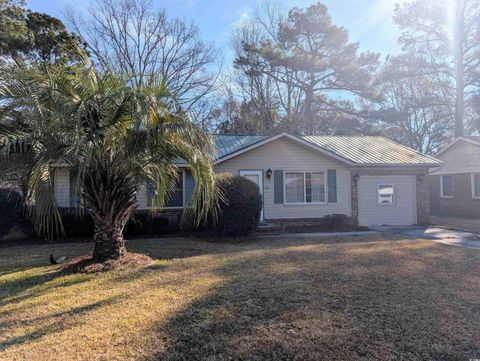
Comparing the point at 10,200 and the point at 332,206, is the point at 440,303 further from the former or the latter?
the point at 10,200

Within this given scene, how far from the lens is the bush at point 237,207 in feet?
34.9

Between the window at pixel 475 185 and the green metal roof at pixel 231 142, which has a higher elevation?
the green metal roof at pixel 231 142

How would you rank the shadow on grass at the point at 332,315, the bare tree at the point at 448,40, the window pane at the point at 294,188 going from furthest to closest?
the bare tree at the point at 448,40 → the window pane at the point at 294,188 → the shadow on grass at the point at 332,315

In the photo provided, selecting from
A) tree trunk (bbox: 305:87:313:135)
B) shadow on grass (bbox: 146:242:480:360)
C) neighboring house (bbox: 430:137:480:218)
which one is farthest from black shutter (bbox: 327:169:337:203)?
tree trunk (bbox: 305:87:313:135)

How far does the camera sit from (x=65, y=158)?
19.8 ft

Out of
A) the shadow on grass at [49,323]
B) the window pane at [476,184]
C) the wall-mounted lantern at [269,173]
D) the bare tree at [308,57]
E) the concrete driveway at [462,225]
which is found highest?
the bare tree at [308,57]

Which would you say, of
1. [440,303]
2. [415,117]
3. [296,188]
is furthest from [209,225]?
[415,117]

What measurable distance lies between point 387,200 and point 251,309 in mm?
11692

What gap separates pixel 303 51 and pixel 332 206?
14.9m

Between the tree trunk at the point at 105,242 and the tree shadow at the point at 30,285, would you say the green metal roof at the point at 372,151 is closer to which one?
the tree trunk at the point at 105,242

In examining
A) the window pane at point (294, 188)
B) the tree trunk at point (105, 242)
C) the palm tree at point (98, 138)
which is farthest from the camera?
the window pane at point (294, 188)

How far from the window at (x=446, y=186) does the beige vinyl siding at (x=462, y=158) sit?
37 cm

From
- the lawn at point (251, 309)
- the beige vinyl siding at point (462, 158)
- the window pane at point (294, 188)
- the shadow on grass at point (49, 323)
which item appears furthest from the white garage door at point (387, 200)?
→ the shadow on grass at point (49, 323)

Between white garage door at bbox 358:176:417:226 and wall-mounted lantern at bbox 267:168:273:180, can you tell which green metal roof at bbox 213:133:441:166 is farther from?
wall-mounted lantern at bbox 267:168:273:180
